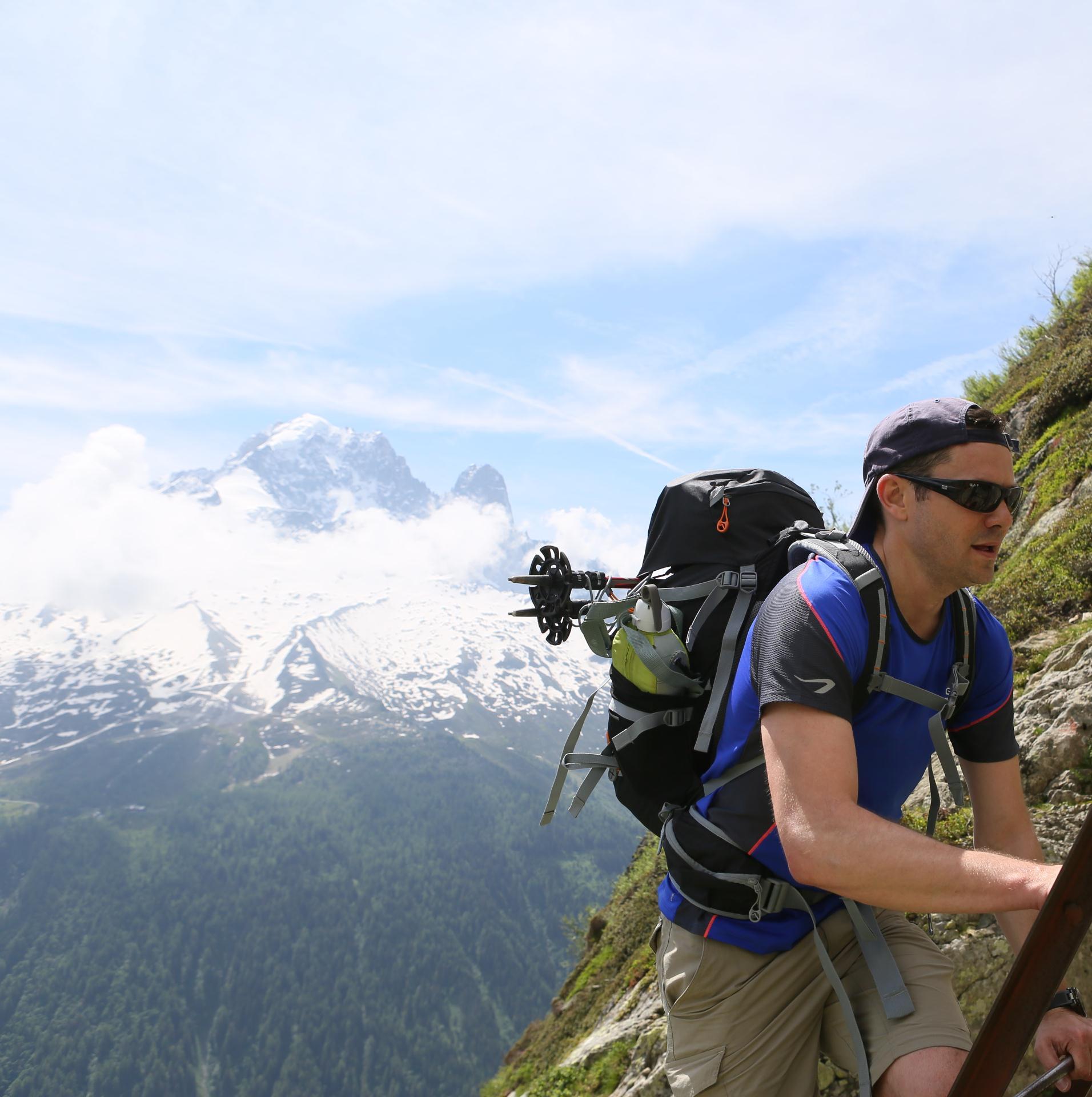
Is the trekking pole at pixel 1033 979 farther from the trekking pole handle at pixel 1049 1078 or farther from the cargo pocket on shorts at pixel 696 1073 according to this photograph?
the cargo pocket on shorts at pixel 696 1073

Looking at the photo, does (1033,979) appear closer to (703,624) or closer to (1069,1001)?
(1069,1001)

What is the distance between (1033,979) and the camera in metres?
1.89

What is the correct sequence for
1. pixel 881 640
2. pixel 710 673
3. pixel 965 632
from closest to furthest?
pixel 881 640 < pixel 965 632 < pixel 710 673

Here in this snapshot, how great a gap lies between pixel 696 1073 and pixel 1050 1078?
131 cm

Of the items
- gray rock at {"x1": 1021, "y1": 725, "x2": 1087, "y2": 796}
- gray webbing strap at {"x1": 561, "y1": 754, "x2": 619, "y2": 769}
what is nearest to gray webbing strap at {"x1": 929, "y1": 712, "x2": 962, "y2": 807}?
gray webbing strap at {"x1": 561, "y1": 754, "x2": 619, "y2": 769}

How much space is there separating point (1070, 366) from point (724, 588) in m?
12.8

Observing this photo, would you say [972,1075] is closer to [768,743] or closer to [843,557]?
[768,743]

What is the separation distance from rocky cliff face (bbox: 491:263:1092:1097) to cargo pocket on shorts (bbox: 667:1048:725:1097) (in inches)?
60.2

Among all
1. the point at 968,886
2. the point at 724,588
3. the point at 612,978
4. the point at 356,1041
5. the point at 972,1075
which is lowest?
the point at 356,1041

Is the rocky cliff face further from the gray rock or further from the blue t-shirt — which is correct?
the blue t-shirt

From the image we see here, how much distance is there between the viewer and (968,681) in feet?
9.91

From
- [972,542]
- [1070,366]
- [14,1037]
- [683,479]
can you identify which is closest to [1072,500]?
[1070,366]

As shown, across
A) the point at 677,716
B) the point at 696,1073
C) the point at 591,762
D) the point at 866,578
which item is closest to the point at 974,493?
the point at 866,578

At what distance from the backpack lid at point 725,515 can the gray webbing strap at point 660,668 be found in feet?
2.09
